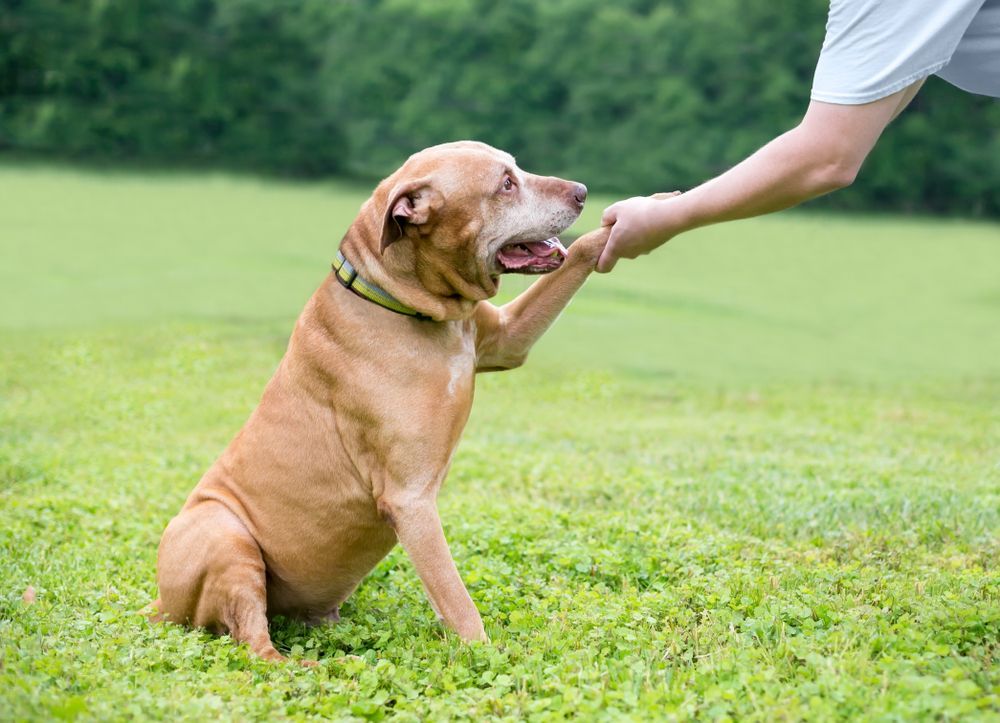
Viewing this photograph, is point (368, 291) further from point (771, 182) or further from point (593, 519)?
point (593, 519)

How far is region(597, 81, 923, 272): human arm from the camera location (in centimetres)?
376

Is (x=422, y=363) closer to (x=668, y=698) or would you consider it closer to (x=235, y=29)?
(x=668, y=698)

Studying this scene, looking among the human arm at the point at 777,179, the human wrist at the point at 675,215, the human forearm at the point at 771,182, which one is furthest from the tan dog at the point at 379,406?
the human forearm at the point at 771,182

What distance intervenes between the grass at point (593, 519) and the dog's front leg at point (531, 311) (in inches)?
42.4

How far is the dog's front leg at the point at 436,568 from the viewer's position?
4.26 m

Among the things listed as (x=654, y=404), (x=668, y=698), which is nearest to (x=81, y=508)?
(x=668, y=698)

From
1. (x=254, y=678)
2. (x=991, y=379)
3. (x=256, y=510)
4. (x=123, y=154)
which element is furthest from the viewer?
(x=123, y=154)

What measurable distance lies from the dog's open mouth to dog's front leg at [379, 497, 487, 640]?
1034 mm

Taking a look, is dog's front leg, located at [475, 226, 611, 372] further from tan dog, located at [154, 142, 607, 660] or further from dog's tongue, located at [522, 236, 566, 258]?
dog's tongue, located at [522, 236, 566, 258]

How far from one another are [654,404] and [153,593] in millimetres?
7744

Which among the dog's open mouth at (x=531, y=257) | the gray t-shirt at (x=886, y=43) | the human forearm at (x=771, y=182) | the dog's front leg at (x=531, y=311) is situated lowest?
the dog's front leg at (x=531, y=311)

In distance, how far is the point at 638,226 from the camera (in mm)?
4602

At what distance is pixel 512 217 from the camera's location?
14.9 ft

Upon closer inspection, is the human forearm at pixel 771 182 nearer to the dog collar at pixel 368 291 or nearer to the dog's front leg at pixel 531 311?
the dog's front leg at pixel 531 311
